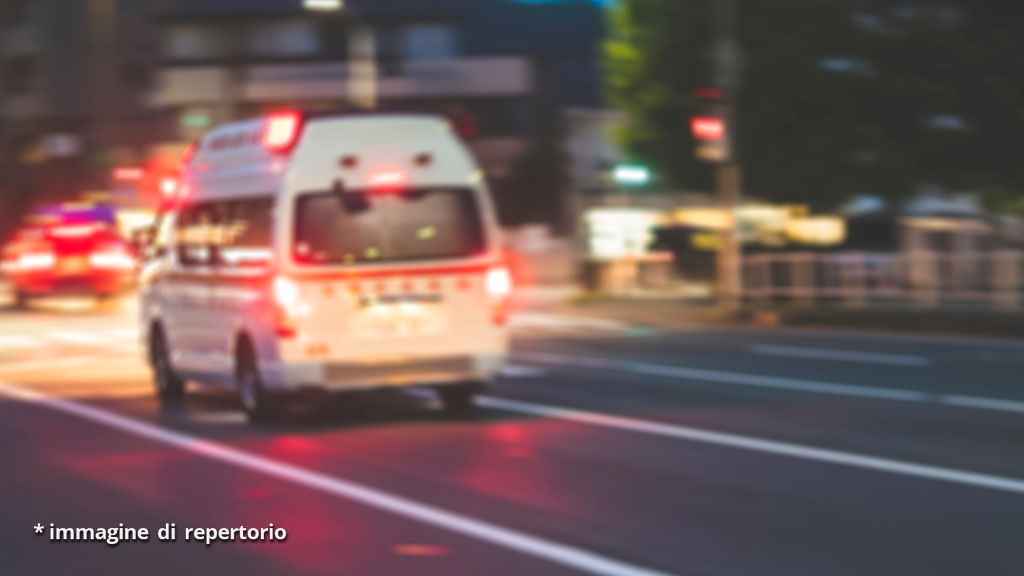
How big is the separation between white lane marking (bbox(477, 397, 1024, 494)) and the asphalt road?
0.03 metres

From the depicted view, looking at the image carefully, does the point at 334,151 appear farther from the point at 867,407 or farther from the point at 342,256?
the point at 867,407

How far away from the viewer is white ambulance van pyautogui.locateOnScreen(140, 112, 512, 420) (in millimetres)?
12586

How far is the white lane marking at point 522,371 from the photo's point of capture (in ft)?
56.9

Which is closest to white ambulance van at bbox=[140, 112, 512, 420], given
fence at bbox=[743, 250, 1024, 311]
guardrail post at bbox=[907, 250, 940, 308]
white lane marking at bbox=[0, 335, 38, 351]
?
white lane marking at bbox=[0, 335, 38, 351]

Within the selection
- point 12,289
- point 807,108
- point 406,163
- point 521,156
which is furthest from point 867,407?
point 521,156

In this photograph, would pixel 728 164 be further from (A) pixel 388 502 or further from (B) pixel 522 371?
(A) pixel 388 502

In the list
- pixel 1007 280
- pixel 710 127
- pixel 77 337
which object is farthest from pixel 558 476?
pixel 710 127

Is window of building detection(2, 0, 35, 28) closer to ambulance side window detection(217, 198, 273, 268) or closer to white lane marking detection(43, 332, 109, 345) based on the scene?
white lane marking detection(43, 332, 109, 345)

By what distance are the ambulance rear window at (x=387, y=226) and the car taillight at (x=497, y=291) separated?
0.73 ft

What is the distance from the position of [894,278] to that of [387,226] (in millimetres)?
16451

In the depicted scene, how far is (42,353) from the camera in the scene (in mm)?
21609

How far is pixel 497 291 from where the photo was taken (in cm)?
1313

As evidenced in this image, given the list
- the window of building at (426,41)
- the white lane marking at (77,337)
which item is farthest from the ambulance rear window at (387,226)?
the window of building at (426,41)

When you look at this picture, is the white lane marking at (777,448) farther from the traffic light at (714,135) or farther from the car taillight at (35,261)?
the car taillight at (35,261)
